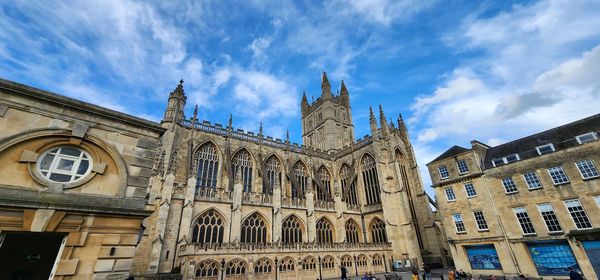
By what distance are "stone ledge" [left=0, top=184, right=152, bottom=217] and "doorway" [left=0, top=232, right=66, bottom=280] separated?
2.48 meters

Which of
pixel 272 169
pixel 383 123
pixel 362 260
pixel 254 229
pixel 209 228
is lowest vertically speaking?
pixel 362 260

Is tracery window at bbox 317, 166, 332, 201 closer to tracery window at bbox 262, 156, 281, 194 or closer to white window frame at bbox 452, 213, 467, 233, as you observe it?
tracery window at bbox 262, 156, 281, 194

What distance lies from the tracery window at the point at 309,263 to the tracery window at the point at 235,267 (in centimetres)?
476

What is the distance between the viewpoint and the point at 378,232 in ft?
84.5

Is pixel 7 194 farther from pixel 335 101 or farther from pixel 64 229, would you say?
pixel 335 101

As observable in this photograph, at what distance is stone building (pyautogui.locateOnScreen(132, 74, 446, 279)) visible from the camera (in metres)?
16.8

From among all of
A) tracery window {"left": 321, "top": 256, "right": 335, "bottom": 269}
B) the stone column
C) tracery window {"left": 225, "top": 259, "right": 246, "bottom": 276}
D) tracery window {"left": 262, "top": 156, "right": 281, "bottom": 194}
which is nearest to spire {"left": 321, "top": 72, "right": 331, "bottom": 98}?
tracery window {"left": 262, "top": 156, "right": 281, "bottom": 194}

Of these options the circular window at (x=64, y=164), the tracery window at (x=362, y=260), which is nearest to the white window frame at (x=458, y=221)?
the tracery window at (x=362, y=260)

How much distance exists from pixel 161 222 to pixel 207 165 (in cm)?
746

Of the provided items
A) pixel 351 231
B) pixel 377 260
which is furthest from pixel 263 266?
pixel 351 231

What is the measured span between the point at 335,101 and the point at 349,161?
17.6 m

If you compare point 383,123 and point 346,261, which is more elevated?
point 383,123

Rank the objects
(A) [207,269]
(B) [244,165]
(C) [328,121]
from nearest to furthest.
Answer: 1. (A) [207,269]
2. (B) [244,165]
3. (C) [328,121]

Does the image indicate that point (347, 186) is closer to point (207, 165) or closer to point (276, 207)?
point (276, 207)
